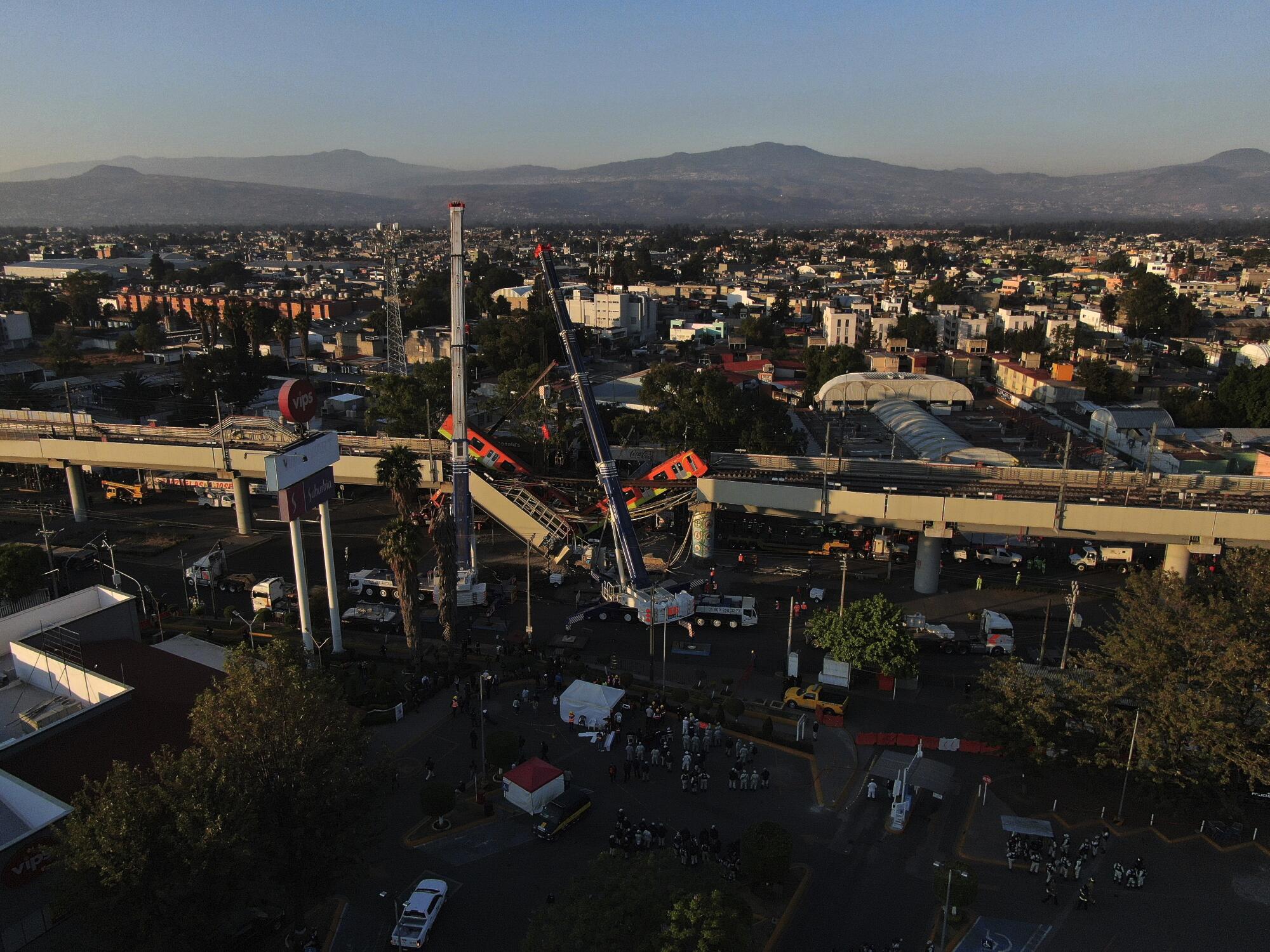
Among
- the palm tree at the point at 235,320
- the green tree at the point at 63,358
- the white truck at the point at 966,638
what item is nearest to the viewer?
the white truck at the point at 966,638

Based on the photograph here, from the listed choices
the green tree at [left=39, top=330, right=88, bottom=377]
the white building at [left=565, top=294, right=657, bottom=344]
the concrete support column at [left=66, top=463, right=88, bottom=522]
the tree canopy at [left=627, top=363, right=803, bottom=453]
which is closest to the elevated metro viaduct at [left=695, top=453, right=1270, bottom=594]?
the tree canopy at [left=627, top=363, right=803, bottom=453]

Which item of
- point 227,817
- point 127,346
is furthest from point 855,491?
point 127,346

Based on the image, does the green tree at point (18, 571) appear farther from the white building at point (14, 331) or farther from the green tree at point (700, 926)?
the white building at point (14, 331)

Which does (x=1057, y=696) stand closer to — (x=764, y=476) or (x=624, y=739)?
(x=624, y=739)

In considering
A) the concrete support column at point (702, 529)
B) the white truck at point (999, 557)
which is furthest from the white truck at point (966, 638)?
the concrete support column at point (702, 529)

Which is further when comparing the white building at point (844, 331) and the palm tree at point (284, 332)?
the white building at point (844, 331)

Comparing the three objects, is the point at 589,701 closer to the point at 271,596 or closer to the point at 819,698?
the point at 819,698
